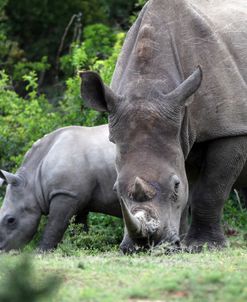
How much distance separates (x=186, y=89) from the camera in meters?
8.12

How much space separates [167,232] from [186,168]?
139 centimetres

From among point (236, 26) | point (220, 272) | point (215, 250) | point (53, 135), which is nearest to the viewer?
point (220, 272)

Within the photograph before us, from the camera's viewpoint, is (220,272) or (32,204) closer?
(220,272)

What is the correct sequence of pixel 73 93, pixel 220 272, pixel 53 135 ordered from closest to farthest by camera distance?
1. pixel 220 272
2. pixel 53 135
3. pixel 73 93

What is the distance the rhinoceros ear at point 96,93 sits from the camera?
8.23 metres

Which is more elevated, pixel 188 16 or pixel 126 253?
pixel 188 16

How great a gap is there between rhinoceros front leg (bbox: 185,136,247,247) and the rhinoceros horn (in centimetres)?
130

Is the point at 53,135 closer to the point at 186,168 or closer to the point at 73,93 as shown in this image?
the point at 73,93

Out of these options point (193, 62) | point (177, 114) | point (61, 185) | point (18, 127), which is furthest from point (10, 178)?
point (177, 114)

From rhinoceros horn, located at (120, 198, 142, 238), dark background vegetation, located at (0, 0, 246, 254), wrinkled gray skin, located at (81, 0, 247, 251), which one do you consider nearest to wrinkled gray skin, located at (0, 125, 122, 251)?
dark background vegetation, located at (0, 0, 246, 254)

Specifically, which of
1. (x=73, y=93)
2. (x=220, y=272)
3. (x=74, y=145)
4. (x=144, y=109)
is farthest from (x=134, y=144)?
(x=73, y=93)

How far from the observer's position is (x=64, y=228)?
1041cm

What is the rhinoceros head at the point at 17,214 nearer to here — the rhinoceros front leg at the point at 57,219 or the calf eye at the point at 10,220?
the calf eye at the point at 10,220

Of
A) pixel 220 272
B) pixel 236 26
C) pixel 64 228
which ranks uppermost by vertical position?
pixel 236 26
